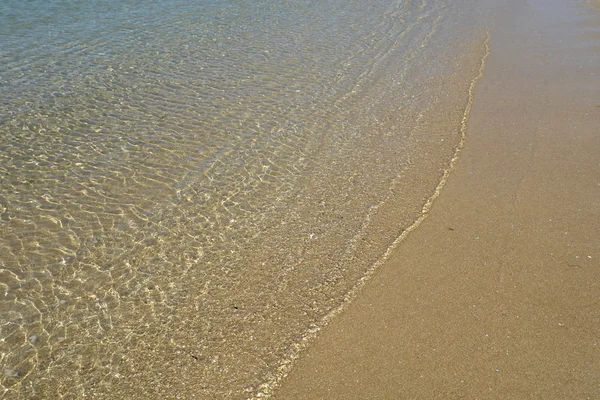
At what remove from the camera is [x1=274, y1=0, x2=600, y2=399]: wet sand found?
3.40 m

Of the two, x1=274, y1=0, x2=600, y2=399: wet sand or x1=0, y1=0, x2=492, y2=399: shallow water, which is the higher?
x1=0, y1=0, x2=492, y2=399: shallow water

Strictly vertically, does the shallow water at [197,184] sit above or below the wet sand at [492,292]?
above

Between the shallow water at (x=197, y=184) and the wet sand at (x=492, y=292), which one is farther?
the shallow water at (x=197, y=184)

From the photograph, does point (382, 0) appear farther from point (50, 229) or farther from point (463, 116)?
point (50, 229)

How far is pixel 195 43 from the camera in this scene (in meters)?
9.87

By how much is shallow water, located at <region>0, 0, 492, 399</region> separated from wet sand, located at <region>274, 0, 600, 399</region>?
29 centimetres

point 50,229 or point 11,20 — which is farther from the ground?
point 11,20

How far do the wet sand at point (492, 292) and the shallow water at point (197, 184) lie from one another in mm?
285

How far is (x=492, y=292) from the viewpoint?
412 cm

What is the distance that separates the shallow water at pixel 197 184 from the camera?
3785 millimetres

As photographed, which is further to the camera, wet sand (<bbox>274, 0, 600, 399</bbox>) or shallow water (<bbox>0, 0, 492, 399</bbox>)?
shallow water (<bbox>0, 0, 492, 399</bbox>)

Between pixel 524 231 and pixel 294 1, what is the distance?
956cm

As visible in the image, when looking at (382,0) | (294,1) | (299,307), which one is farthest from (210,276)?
(382,0)

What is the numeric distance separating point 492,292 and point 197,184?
3124 mm
